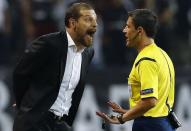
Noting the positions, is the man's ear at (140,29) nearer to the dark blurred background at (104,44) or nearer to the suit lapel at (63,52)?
the suit lapel at (63,52)

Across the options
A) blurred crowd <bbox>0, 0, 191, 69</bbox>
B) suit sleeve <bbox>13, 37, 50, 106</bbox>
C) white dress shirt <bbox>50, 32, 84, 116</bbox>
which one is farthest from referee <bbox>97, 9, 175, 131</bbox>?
blurred crowd <bbox>0, 0, 191, 69</bbox>

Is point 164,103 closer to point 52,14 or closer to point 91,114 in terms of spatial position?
point 91,114

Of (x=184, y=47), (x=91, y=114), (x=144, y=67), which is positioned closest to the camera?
(x=144, y=67)

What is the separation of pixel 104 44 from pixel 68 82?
5.30 m

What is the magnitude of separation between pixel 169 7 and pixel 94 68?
184 centimetres

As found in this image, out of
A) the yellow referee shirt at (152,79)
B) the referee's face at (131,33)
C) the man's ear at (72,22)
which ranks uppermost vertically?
the man's ear at (72,22)

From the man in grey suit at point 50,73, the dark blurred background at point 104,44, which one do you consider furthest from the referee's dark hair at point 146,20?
the dark blurred background at point 104,44

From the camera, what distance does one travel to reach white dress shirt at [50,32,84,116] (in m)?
6.66

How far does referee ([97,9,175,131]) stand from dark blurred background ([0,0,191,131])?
4859 millimetres

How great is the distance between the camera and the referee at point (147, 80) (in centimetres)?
625

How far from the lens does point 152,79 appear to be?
6.23m

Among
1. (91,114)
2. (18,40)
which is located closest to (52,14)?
(18,40)

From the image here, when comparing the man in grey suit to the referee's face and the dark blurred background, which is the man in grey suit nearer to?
the referee's face

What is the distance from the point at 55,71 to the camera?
21.6ft
